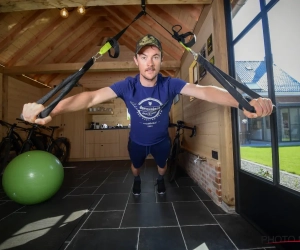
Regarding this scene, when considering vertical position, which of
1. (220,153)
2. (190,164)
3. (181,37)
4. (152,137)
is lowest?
(190,164)

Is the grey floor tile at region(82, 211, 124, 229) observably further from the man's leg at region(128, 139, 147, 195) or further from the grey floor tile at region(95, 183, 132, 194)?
the grey floor tile at region(95, 183, 132, 194)

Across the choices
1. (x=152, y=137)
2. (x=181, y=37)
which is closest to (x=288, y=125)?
(x=181, y=37)

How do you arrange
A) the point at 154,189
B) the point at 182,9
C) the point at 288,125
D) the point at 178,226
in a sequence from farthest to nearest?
the point at 182,9
the point at 154,189
the point at 178,226
the point at 288,125

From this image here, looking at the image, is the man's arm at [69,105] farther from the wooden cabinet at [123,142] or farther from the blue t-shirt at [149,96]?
the wooden cabinet at [123,142]

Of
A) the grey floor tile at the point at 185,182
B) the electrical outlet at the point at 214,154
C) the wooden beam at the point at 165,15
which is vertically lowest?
the grey floor tile at the point at 185,182

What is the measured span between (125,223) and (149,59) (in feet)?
4.65

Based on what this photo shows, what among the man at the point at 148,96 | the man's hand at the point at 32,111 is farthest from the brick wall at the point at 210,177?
the man's hand at the point at 32,111

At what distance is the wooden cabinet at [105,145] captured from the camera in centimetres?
539

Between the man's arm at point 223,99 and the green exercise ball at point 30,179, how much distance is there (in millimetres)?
1690

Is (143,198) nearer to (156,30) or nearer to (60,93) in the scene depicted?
(60,93)

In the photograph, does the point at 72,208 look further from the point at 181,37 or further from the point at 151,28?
the point at 151,28

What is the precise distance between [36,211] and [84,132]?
12.2 feet

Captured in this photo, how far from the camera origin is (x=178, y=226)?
1469mm

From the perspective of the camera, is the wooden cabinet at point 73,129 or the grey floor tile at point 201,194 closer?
the grey floor tile at point 201,194
